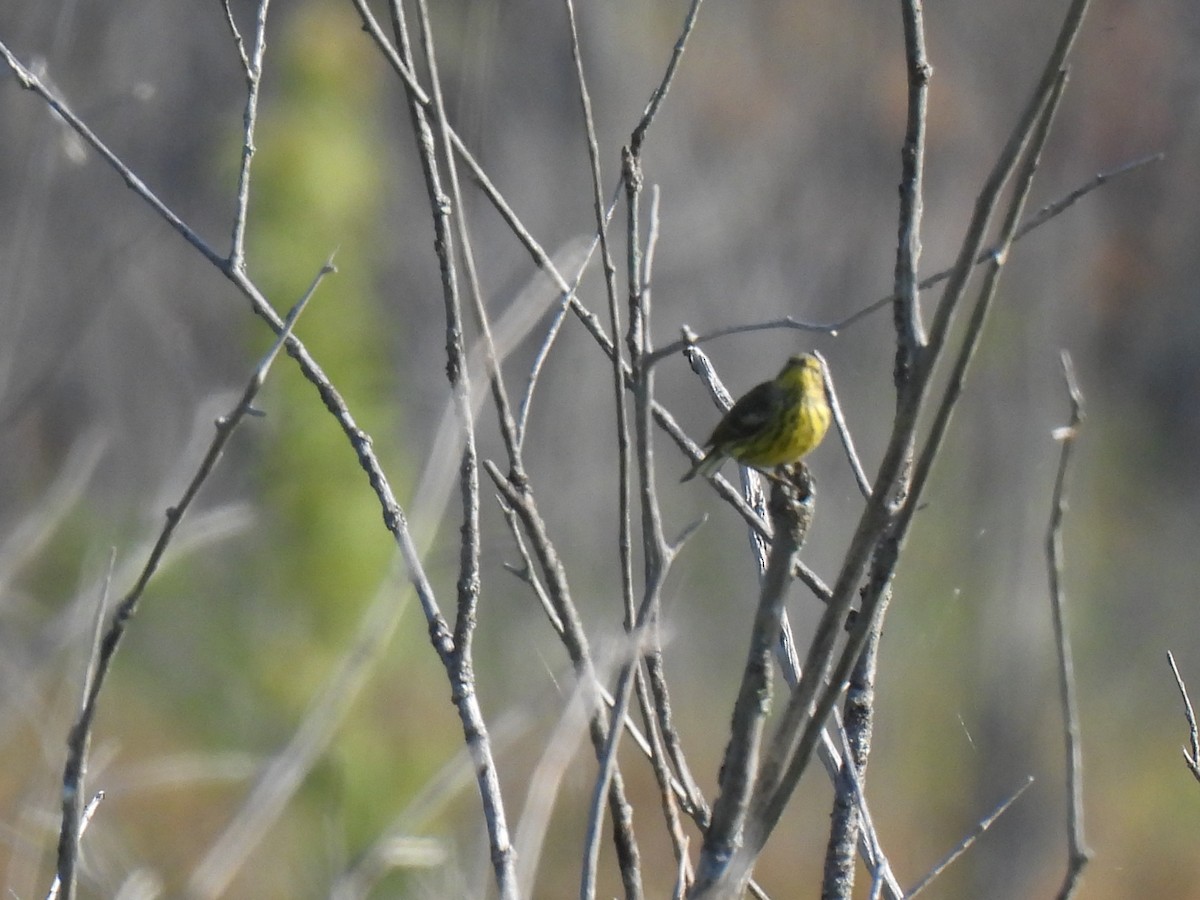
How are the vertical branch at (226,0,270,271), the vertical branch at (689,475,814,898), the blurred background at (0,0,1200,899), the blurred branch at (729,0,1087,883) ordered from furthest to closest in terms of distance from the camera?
1. the blurred background at (0,0,1200,899)
2. the vertical branch at (226,0,270,271)
3. the vertical branch at (689,475,814,898)
4. the blurred branch at (729,0,1087,883)

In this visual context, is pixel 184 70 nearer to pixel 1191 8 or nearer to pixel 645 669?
pixel 1191 8

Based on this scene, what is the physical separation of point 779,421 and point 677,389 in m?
11.3

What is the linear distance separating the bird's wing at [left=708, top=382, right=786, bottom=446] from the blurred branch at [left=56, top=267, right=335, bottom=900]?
1260 millimetres

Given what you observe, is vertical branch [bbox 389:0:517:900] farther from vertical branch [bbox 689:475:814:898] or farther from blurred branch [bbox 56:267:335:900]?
blurred branch [bbox 56:267:335:900]

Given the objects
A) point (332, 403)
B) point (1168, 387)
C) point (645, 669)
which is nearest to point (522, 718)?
point (645, 669)

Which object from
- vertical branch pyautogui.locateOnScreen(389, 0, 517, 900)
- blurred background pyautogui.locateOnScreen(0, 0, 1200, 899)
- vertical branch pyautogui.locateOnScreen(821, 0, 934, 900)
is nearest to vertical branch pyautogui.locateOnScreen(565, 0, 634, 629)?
vertical branch pyautogui.locateOnScreen(389, 0, 517, 900)

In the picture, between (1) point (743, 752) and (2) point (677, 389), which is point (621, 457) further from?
(2) point (677, 389)

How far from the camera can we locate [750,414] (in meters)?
2.74

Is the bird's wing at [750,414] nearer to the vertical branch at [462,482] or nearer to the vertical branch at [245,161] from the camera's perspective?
the vertical branch at [462,482]

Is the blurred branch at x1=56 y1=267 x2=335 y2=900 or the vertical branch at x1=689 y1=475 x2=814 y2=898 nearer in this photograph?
the blurred branch at x1=56 y1=267 x2=335 y2=900

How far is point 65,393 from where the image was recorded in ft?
51.0

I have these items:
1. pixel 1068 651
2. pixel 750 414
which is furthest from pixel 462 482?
pixel 750 414

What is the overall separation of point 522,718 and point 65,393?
15.3m

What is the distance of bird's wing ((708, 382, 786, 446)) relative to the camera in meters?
2.60
